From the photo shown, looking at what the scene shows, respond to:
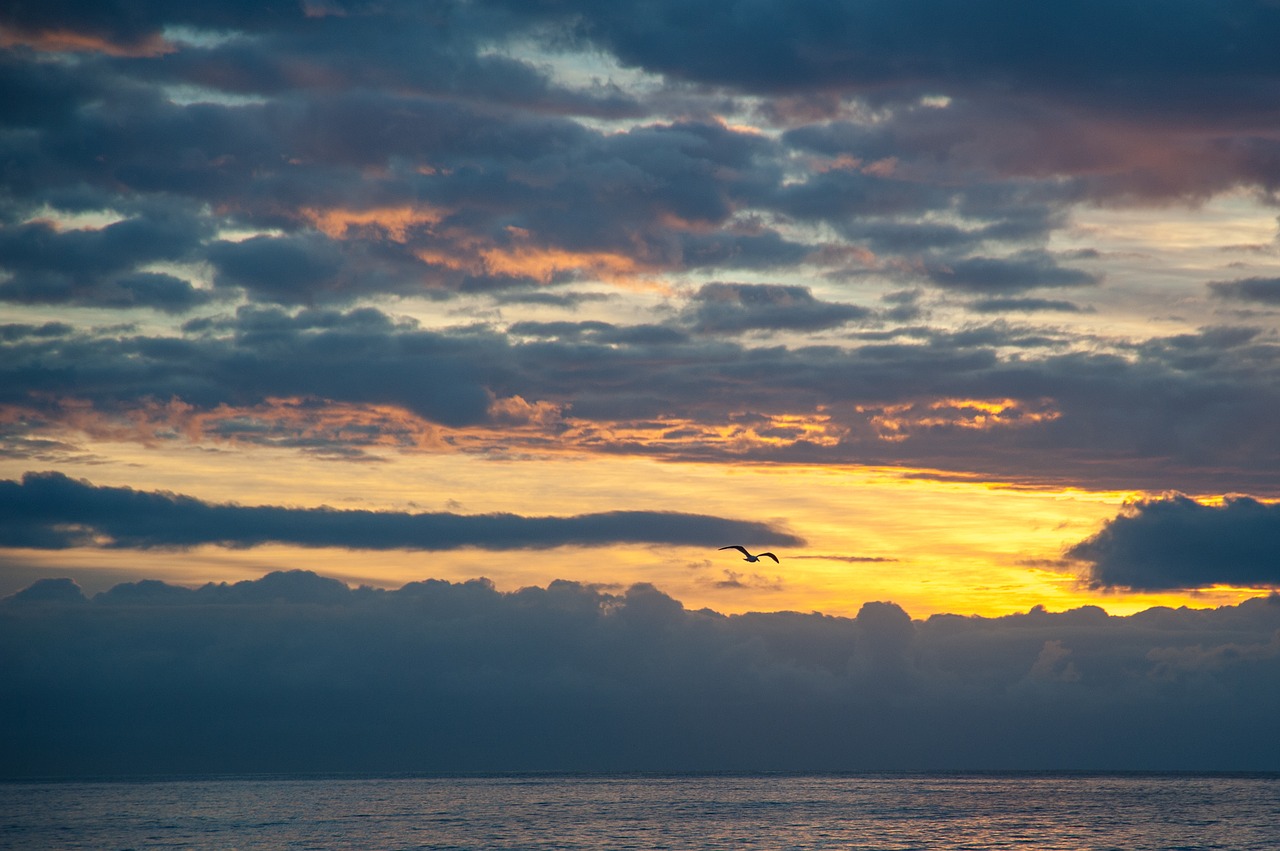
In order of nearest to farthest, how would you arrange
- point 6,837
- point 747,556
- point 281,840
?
point 747,556 < point 281,840 < point 6,837

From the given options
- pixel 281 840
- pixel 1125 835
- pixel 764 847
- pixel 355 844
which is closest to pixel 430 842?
pixel 355 844

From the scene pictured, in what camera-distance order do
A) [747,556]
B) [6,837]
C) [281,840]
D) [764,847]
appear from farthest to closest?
[6,837]
[281,840]
[764,847]
[747,556]

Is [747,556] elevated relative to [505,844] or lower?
elevated

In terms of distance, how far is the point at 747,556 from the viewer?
110562 mm

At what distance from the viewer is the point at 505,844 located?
568 ft

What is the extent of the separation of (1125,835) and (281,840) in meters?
129

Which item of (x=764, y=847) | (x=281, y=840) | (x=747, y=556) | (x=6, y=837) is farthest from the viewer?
(x=6, y=837)

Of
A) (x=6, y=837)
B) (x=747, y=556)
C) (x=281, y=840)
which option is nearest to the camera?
(x=747, y=556)

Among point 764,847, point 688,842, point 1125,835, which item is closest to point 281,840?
point 688,842

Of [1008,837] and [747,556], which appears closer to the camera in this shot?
[747,556]

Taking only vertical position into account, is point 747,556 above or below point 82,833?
above

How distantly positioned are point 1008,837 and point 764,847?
1733 inches

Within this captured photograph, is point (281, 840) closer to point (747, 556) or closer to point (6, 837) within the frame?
point (6, 837)

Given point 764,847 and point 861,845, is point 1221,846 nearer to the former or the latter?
point 861,845
